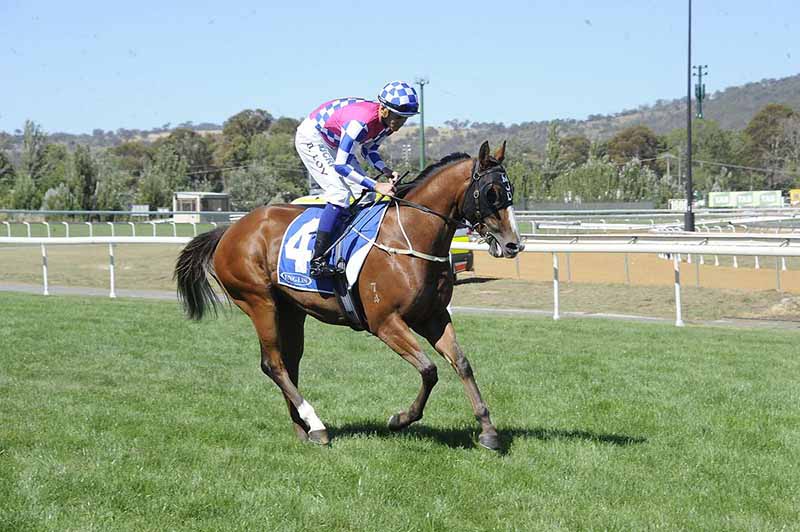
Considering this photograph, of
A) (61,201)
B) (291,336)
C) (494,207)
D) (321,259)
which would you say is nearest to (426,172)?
(494,207)

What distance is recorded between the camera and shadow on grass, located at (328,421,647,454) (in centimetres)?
635

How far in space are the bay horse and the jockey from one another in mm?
301

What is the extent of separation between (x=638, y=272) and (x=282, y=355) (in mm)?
16863

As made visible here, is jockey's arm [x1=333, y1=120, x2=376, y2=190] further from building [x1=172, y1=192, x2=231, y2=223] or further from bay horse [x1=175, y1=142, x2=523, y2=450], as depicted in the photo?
building [x1=172, y1=192, x2=231, y2=223]

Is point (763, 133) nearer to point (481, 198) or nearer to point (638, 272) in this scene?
point (638, 272)

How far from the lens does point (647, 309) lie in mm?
16219

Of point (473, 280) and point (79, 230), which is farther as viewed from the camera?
point (79, 230)

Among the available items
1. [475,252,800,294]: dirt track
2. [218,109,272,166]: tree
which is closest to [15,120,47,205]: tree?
[218,109,272,166]: tree

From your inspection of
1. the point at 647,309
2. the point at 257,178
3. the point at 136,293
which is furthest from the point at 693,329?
the point at 257,178

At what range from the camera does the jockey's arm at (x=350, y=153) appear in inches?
251

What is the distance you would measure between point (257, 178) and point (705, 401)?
79.2 m

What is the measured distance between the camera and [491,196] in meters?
6.14

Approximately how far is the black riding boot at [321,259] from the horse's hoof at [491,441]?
4.95ft

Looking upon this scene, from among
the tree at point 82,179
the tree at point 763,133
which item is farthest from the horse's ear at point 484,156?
the tree at point 763,133
